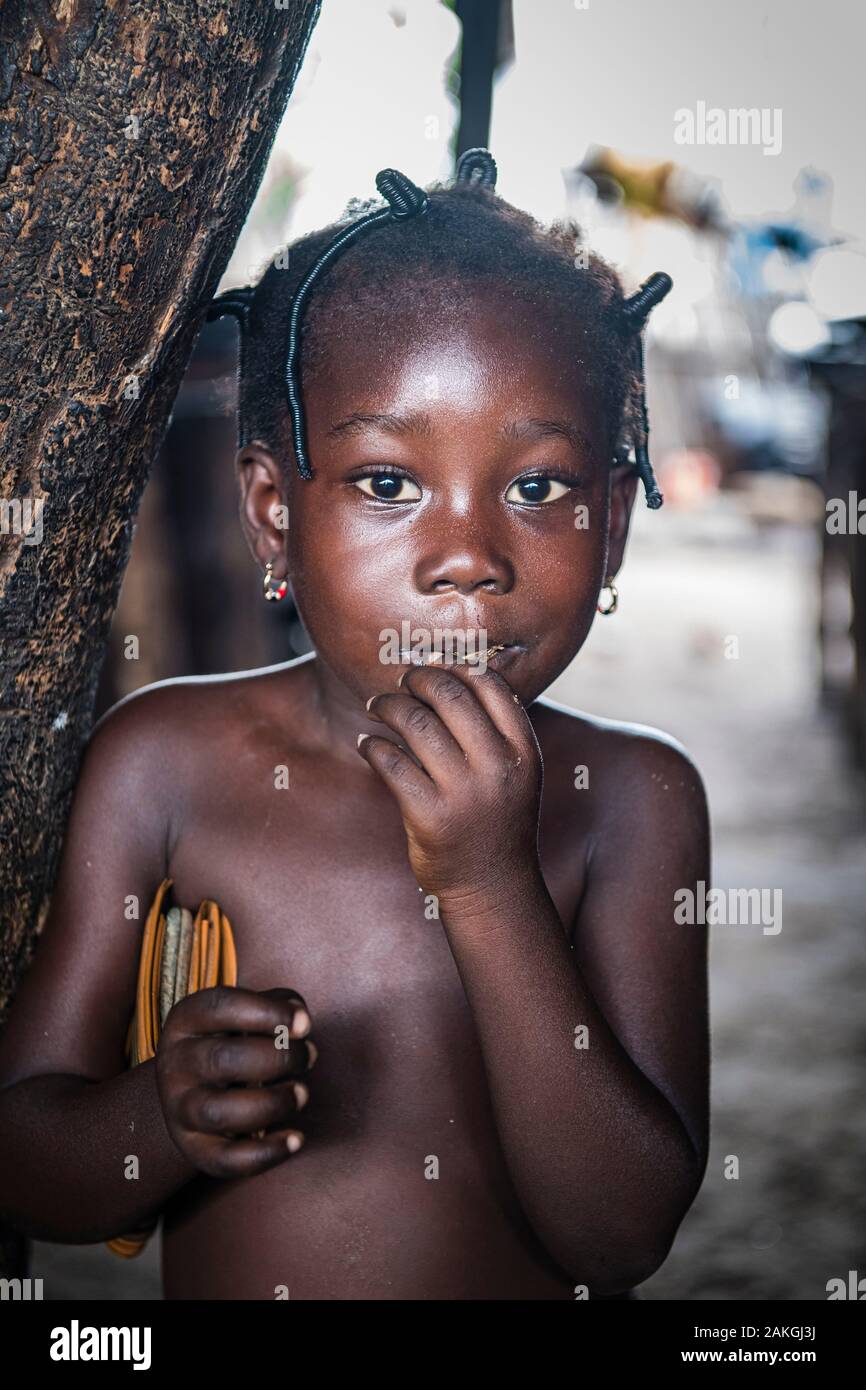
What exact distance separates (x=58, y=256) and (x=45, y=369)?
102 mm

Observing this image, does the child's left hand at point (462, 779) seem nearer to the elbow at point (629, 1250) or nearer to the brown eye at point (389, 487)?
the brown eye at point (389, 487)

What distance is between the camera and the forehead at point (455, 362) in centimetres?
123

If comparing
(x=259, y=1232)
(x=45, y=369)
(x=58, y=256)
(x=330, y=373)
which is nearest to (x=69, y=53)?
(x=58, y=256)

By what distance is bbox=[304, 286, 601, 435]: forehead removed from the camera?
48.4 inches

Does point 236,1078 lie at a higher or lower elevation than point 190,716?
lower

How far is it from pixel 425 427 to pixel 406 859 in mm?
518

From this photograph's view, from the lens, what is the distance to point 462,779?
1.08m

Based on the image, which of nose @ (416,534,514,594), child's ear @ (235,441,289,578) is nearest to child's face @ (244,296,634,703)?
nose @ (416,534,514,594)

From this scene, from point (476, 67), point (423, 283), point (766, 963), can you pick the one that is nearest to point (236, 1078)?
point (423, 283)

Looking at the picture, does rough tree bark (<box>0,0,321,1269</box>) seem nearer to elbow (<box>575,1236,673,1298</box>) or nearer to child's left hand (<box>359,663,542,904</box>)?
child's left hand (<box>359,663,542,904</box>)

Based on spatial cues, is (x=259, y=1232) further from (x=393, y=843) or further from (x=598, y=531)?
(x=598, y=531)

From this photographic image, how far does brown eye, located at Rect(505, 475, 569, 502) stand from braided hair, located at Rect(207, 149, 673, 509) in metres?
0.12

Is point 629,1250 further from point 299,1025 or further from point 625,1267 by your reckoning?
point 299,1025

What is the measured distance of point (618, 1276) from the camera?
1326 mm
